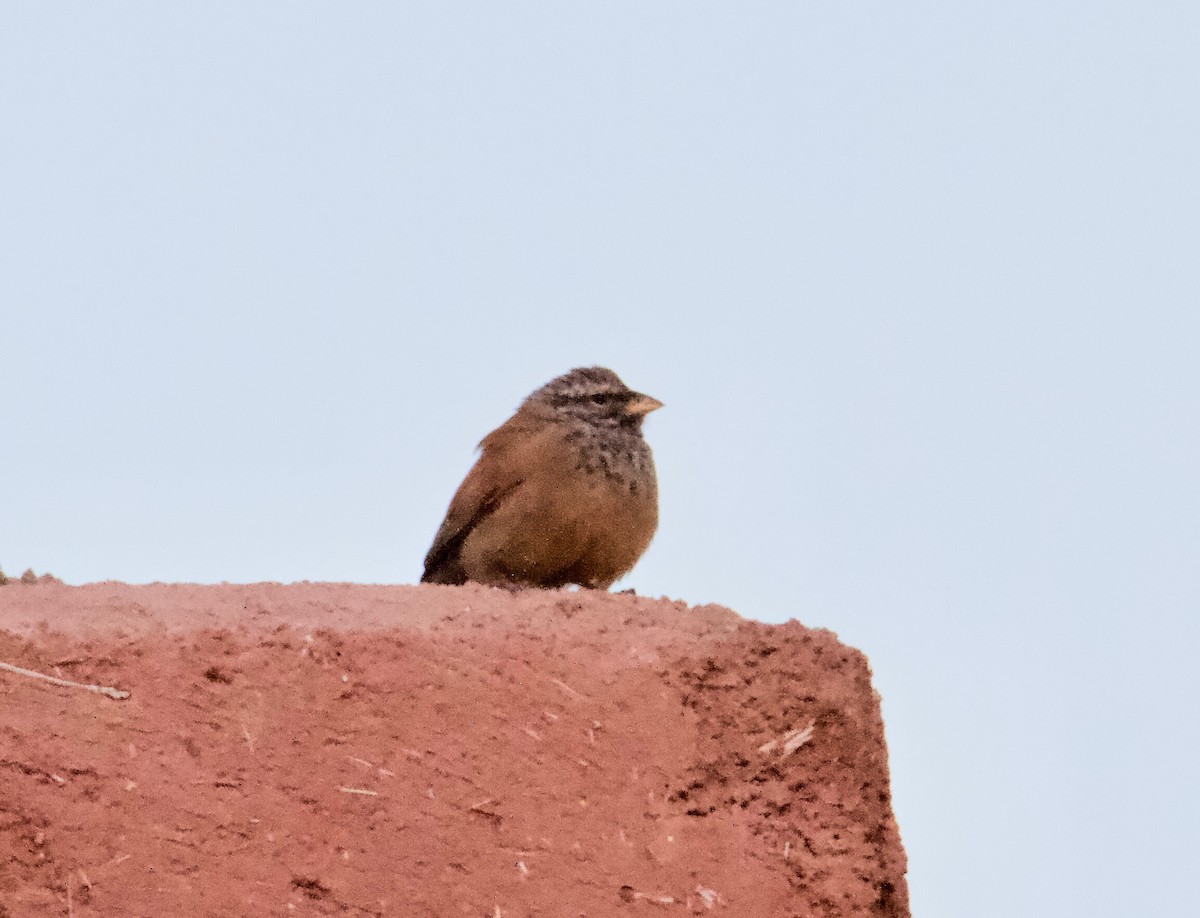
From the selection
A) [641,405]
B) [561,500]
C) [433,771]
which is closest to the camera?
[433,771]

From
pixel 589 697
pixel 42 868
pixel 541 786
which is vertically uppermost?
pixel 589 697

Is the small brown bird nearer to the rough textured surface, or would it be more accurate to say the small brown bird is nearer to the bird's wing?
the bird's wing

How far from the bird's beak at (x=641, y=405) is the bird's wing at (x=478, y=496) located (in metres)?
0.38

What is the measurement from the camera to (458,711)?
2.16 m

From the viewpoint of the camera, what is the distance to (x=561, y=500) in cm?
485

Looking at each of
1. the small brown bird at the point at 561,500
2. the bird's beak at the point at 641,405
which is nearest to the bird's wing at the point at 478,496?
the small brown bird at the point at 561,500

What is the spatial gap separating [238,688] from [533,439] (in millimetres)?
2964

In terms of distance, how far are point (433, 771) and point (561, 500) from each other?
2.75 meters

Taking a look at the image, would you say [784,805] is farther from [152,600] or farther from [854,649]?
[152,600]

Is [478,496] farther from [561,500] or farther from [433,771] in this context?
[433,771]

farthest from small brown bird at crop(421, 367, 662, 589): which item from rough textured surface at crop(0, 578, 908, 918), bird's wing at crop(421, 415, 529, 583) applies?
rough textured surface at crop(0, 578, 908, 918)

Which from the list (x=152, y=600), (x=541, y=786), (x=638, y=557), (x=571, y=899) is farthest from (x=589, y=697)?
(x=638, y=557)

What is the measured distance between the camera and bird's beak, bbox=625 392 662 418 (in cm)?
524

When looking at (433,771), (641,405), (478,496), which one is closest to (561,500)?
(478,496)
